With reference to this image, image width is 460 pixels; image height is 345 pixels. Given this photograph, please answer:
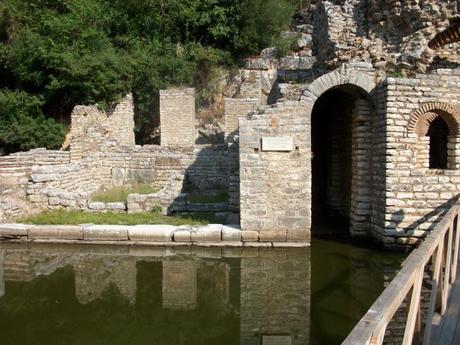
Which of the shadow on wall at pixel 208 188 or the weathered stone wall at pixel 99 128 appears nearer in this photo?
the shadow on wall at pixel 208 188

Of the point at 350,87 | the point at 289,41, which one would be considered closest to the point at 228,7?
the point at 289,41

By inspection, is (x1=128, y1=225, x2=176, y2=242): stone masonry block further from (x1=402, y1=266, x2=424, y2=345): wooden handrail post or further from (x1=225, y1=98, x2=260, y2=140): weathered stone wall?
(x1=225, y1=98, x2=260, y2=140): weathered stone wall

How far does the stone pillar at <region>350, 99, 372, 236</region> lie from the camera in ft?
29.6

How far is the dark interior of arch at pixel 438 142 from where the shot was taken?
10992 mm

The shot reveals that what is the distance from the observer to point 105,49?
1839 cm

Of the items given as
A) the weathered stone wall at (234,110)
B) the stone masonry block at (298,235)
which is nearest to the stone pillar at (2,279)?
the stone masonry block at (298,235)

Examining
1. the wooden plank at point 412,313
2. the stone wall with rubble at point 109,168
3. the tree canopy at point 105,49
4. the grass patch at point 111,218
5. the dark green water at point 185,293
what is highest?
the tree canopy at point 105,49

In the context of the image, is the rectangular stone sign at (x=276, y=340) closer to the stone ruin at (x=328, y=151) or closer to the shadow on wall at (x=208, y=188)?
the stone ruin at (x=328, y=151)

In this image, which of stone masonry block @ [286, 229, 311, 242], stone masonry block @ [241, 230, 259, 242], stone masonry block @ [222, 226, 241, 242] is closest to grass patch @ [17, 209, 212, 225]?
stone masonry block @ [222, 226, 241, 242]

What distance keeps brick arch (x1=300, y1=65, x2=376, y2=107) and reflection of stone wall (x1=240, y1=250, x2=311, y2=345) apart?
328cm

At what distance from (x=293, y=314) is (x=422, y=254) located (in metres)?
2.76

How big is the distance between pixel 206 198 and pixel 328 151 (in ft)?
15.7

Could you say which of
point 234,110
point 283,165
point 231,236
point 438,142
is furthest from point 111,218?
point 438,142

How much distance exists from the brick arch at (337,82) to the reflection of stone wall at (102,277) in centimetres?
488
